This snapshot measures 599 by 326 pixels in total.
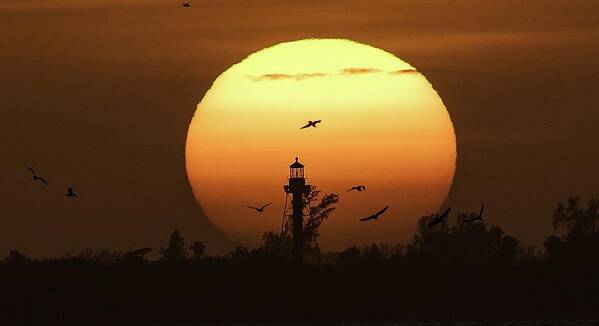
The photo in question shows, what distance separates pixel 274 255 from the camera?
134875mm

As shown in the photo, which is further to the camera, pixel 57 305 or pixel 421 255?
pixel 421 255

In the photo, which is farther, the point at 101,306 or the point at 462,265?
the point at 462,265

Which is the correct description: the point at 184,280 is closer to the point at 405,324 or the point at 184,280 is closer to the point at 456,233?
the point at 405,324

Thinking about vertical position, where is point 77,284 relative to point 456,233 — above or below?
below

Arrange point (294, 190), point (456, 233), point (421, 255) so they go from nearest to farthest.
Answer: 1. point (294, 190)
2. point (421, 255)
3. point (456, 233)

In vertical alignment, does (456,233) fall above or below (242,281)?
above

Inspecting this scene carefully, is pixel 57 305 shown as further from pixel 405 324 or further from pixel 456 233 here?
pixel 456 233

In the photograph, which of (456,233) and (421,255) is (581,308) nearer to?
(421,255)

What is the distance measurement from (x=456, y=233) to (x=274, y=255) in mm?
39248

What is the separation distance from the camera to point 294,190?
431ft

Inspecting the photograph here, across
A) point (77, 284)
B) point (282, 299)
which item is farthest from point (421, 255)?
point (77, 284)

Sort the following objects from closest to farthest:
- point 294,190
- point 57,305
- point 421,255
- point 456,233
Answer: point 57,305 < point 294,190 < point 421,255 < point 456,233

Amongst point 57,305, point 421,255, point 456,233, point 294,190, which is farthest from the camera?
point 456,233

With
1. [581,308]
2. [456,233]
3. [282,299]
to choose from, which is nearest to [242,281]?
[282,299]
